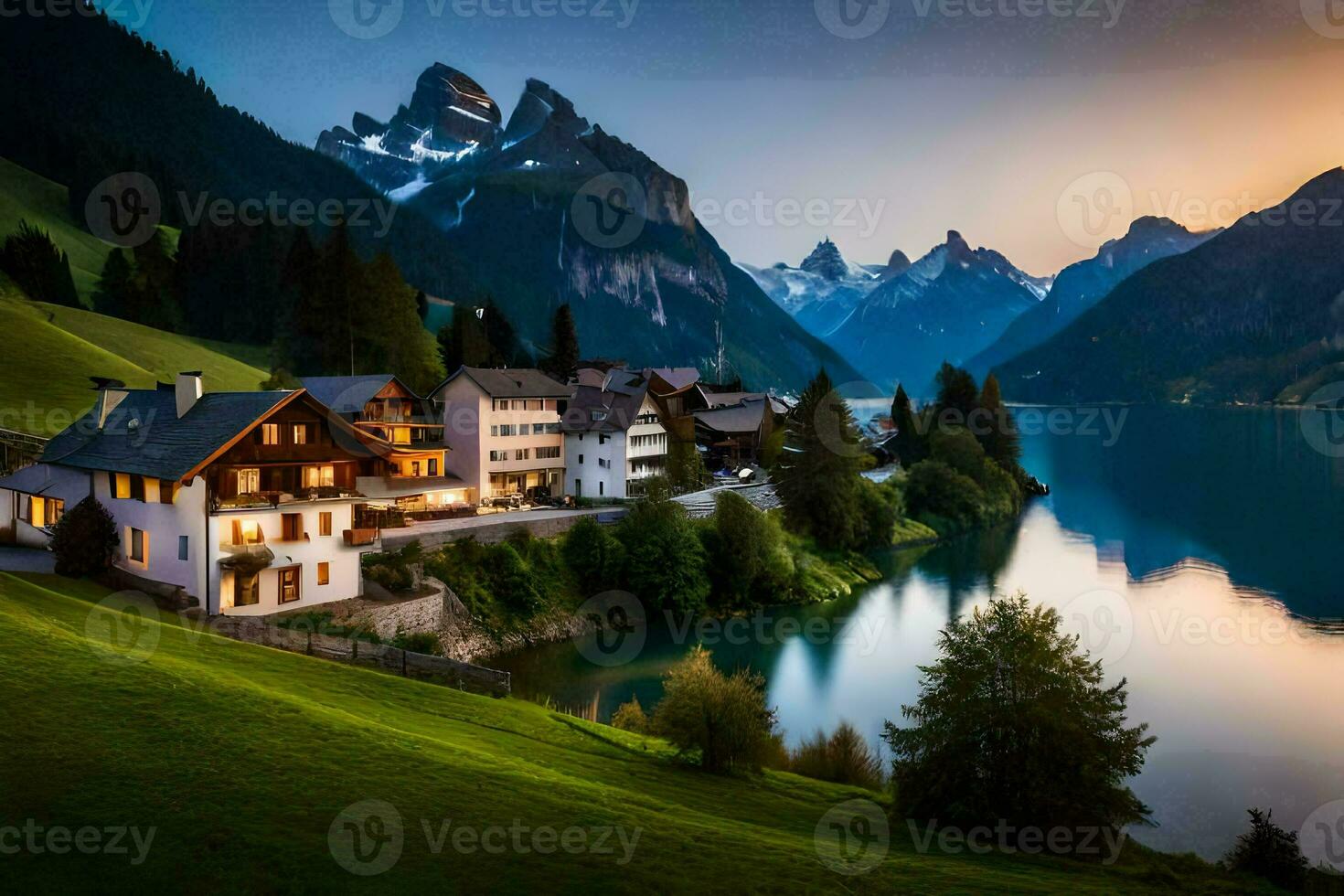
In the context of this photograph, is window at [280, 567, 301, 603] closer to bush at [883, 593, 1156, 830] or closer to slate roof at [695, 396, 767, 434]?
bush at [883, 593, 1156, 830]

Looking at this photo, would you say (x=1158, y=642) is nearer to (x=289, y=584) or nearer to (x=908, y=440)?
(x=289, y=584)

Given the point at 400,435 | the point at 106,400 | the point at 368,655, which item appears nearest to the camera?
the point at 368,655

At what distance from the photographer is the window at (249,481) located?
31016 mm

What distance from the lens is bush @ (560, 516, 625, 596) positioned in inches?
1895

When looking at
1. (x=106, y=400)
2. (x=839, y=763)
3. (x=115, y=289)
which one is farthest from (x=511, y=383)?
(x=115, y=289)

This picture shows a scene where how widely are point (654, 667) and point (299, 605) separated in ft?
53.2

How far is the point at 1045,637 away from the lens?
21.2 metres

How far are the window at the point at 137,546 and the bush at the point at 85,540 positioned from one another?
0.59 meters

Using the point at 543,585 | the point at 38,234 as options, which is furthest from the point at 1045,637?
the point at 38,234

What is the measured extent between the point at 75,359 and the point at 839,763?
55303 mm

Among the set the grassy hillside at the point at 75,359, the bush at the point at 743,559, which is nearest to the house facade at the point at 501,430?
the bush at the point at 743,559

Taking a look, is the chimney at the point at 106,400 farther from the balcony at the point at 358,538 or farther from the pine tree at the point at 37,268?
the pine tree at the point at 37,268

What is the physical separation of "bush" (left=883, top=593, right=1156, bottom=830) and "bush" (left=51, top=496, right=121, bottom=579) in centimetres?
2839

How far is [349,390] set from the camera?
2109 inches
